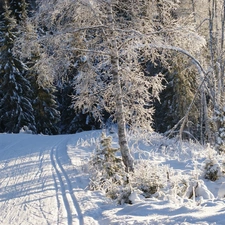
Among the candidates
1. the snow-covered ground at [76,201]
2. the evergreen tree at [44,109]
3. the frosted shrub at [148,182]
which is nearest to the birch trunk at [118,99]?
the snow-covered ground at [76,201]

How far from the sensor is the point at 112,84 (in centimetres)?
699

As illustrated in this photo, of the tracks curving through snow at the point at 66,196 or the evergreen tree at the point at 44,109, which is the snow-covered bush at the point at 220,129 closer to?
the tracks curving through snow at the point at 66,196

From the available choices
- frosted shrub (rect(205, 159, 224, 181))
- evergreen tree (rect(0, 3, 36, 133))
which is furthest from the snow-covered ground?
evergreen tree (rect(0, 3, 36, 133))

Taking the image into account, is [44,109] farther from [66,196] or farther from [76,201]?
[76,201]

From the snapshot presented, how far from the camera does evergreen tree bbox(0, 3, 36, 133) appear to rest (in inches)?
889

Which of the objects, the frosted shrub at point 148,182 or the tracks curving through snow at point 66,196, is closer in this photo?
the tracks curving through snow at point 66,196

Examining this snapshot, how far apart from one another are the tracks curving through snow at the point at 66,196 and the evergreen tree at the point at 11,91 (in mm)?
15035

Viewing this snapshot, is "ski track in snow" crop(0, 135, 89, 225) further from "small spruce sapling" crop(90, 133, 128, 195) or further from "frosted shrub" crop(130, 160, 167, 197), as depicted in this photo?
"frosted shrub" crop(130, 160, 167, 197)

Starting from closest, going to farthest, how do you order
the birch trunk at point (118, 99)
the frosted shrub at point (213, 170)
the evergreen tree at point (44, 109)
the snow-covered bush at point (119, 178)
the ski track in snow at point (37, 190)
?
the ski track in snow at point (37, 190) → the snow-covered bush at point (119, 178) → the birch trunk at point (118, 99) → the frosted shrub at point (213, 170) → the evergreen tree at point (44, 109)

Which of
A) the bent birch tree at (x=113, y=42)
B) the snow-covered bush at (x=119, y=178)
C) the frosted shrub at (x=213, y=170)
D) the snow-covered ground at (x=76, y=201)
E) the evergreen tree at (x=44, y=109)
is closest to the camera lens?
the snow-covered ground at (x=76, y=201)

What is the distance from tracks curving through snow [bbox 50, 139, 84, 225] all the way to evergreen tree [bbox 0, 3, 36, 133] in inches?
592

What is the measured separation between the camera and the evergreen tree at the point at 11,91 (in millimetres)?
22591

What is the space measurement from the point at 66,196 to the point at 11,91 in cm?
1891

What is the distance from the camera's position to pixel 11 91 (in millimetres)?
22922
